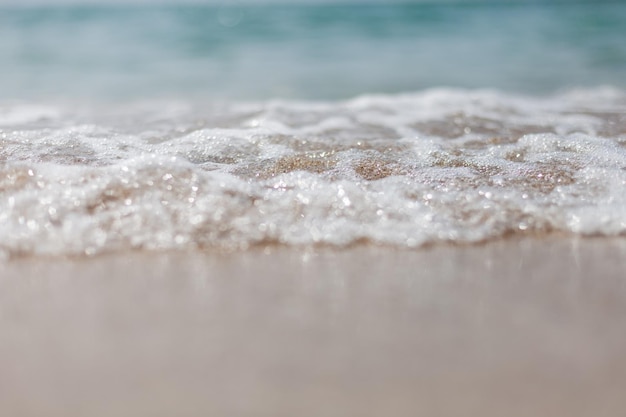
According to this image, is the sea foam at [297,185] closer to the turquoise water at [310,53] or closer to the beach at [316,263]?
the beach at [316,263]

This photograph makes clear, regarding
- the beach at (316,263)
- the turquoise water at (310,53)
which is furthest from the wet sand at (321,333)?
the turquoise water at (310,53)

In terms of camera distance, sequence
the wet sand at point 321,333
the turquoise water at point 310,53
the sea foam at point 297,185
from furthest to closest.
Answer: the turquoise water at point 310,53, the sea foam at point 297,185, the wet sand at point 321,333

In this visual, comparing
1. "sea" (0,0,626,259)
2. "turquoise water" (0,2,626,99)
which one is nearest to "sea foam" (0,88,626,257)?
"sea" (0,0,626,259)

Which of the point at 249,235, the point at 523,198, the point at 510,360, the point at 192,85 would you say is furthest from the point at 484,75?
the point at 510,360

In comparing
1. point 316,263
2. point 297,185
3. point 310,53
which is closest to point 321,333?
point 316,263

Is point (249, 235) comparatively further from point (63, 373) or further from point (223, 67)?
point (223, 67)

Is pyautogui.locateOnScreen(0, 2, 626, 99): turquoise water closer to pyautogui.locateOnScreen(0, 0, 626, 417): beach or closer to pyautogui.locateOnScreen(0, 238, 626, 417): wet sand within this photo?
pyautogui.locateOnScreen(0, 0, 626, 417): beach

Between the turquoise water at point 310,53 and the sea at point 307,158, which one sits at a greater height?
the turquoise water at point 310,53
